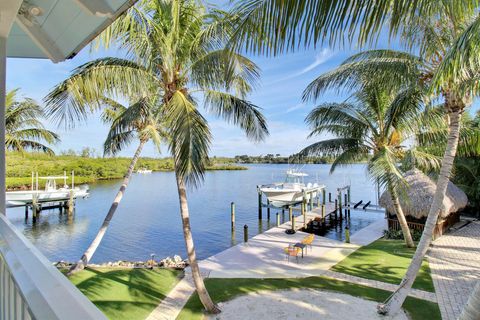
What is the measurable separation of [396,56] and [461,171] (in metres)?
15.1

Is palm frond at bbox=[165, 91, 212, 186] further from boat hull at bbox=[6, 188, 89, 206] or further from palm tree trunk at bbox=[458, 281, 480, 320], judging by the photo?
boat hull at bbox=[6, 188, 89, 206]

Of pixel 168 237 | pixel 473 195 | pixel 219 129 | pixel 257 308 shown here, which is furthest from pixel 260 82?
pixel 473 195

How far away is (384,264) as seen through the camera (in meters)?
9.77

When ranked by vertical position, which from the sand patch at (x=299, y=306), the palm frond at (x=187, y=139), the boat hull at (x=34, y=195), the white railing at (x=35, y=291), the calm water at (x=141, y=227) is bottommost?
the calm water at (x=141, y=227)

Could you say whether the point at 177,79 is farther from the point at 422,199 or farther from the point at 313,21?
the point at 422,199

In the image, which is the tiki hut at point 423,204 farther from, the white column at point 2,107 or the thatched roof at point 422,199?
the white column at point 2,107

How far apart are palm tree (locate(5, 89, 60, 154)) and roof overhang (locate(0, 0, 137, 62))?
8081 millimetres

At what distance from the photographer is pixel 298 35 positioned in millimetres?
2191

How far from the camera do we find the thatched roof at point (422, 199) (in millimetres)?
13445

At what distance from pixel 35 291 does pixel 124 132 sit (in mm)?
10784

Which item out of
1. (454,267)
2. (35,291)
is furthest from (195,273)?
(454,267)

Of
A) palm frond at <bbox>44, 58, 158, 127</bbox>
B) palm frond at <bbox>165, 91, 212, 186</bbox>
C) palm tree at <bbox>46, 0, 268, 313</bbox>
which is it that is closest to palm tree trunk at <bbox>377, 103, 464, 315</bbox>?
palm tree at <bbox>46, 0, 268, 313</bbox>

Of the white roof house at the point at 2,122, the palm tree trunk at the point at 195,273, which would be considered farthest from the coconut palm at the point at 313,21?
the palm tree trunk at the point at 195,273

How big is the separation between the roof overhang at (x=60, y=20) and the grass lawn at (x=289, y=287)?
6.21 m
